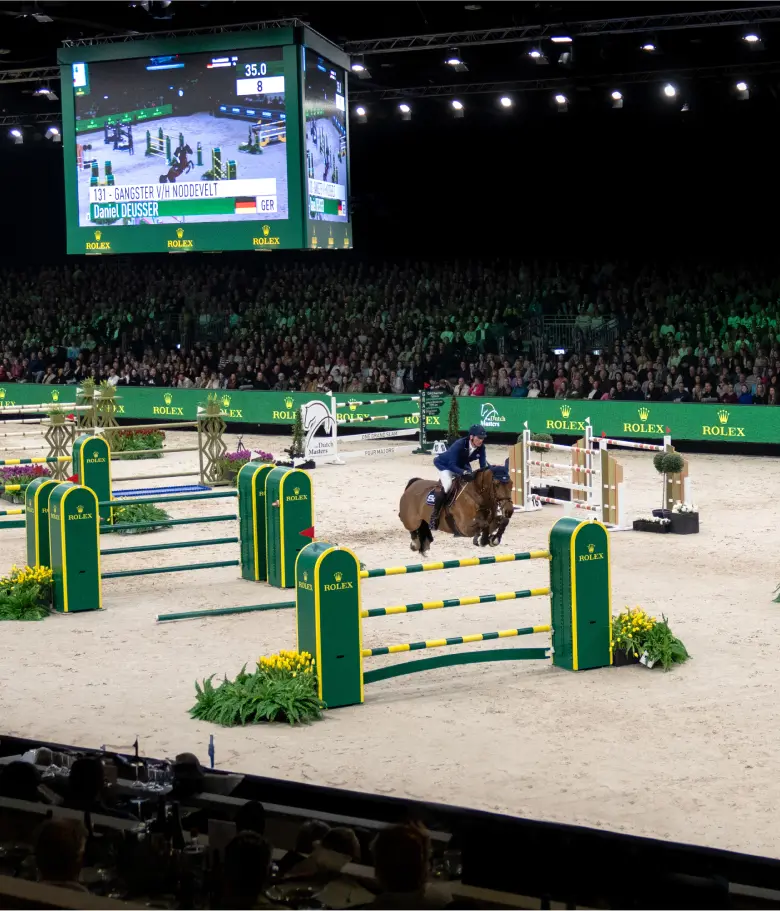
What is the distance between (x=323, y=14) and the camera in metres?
21.3

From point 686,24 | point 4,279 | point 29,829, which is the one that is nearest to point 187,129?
point 686,24

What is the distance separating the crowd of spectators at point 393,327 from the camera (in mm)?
27828

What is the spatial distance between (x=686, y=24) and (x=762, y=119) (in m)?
11.6

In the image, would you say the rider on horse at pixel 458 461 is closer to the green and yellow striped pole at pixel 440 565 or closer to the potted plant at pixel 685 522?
the potted plant at pixel 685 522

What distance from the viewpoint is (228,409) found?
30.2 meters

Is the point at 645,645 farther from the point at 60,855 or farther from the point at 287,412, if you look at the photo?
the point at 287,412

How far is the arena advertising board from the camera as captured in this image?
2500cm

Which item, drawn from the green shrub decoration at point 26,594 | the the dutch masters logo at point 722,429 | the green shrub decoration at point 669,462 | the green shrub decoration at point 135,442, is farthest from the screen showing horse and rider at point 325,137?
the the dutch masters logo at point 722,429

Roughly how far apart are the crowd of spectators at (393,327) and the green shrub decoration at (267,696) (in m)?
17.4

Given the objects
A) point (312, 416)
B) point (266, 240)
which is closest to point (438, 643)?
point (266, 240)

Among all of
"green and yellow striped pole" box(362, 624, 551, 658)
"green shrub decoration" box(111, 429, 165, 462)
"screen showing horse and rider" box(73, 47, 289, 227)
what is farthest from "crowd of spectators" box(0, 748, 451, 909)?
"green shrub decoration" box(111, 429, 165, 462)

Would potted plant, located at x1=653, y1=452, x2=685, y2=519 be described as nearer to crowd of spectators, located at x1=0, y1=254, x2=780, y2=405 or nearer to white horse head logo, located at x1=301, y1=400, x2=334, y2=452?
white horse head logo, located at x1=301, y1=400, x2=334, y2=452

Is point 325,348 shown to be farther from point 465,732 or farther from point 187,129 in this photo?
point 465,732

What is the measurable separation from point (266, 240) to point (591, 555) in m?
9.37
